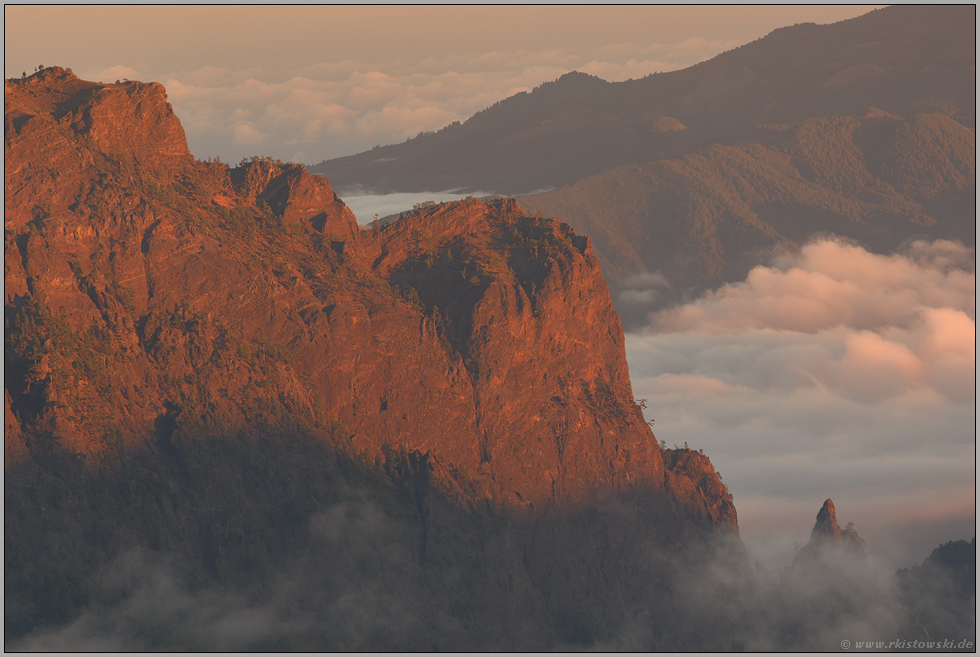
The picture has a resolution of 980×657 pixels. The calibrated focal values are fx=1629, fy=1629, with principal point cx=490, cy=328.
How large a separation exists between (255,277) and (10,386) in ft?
77.3

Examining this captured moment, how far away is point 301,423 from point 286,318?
30.6ft

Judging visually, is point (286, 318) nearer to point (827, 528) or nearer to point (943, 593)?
point (827, 528)

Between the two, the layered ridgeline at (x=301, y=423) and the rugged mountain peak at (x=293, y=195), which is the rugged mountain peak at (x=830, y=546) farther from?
the rugged mountain peak at (x=293, y=195)

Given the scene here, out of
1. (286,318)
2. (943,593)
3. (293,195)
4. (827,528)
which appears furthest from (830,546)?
(293,195)

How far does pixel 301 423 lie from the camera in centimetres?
13450

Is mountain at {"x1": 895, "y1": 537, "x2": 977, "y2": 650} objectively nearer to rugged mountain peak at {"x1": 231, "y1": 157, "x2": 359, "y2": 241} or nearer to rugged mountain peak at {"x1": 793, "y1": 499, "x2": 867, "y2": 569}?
rugged mountain peak at {"x1": 793, "y1": 499, "x2": 867, "y2": 569}

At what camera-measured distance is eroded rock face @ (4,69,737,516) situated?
418ft

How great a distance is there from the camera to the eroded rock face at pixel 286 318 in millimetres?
127438

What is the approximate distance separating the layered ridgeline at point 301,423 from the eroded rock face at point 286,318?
0.73 feet

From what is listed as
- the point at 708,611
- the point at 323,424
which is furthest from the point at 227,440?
the point at 708,611

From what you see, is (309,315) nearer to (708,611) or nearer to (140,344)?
(140,344)

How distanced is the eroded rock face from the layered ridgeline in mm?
223

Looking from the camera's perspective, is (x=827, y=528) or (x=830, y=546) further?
(x=827, y=528)

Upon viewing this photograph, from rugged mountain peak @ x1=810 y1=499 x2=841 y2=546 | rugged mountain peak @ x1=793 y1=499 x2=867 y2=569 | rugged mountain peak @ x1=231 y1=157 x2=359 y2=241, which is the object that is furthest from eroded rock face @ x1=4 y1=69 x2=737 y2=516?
rugged mountain peak @ x1=810 y1=499 x2=841 y2=546
